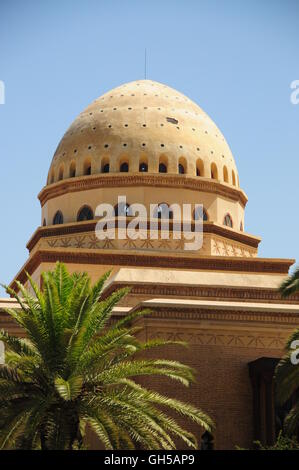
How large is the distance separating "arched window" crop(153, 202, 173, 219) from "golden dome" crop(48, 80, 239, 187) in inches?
39.0

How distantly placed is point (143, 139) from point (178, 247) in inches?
130

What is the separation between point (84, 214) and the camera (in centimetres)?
2909

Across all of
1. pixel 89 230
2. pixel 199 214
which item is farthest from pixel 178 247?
pixel 89 230

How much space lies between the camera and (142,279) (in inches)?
916

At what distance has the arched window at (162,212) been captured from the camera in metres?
28.4

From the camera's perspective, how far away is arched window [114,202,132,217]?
28.2 m

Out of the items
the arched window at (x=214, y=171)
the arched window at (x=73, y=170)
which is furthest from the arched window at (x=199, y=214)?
the arched window at (x=73, y=170)

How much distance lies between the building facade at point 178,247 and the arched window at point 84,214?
0.05 m

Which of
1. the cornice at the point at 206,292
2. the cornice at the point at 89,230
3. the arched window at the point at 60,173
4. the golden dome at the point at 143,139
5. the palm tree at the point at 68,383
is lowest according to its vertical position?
the palm tree at the point at 68,383

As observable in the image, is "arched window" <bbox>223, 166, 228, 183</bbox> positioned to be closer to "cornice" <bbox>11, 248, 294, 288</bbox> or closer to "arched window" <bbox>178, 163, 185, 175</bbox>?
"arched window" <bbox>178, 163, 185, 175</bbox>

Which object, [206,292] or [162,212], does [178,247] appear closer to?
[162,212]

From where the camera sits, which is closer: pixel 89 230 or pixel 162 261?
pixel 162 261

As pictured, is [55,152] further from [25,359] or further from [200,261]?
[25,359]

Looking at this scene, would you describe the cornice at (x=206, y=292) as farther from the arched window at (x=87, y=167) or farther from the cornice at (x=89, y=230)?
the arched window at (x=87, y=167)
